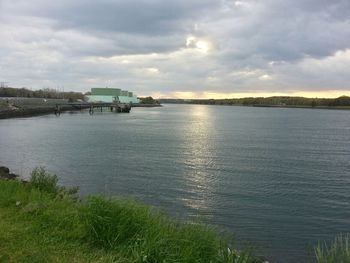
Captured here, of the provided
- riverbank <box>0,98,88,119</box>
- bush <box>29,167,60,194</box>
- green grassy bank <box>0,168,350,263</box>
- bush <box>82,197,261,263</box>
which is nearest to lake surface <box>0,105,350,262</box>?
bush <box>29,167,60,194</box>

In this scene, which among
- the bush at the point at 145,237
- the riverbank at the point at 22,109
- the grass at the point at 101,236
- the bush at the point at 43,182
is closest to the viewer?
the grass at the point at 101,236

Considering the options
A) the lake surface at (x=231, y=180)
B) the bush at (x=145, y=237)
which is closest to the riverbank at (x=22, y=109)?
the lake surface at (x=231, y=180)

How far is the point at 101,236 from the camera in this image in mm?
8461

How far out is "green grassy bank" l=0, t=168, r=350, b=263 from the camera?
7.40 metres

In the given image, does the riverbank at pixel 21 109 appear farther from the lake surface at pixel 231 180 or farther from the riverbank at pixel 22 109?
the lake surface at pixel 231 180

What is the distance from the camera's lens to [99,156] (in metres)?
41.8

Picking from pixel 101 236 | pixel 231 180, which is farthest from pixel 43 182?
pixel 231 180

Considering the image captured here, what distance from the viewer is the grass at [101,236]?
24.3 feet

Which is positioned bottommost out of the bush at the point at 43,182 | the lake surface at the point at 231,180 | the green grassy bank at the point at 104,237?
the lake surface at the point at 231,180

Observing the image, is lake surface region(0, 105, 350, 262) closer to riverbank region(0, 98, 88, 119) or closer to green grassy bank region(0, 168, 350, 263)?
green grassy bank region(0, 168, 350, 263)

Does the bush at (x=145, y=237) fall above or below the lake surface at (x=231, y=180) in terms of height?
above

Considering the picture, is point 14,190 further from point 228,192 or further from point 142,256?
point 228,192

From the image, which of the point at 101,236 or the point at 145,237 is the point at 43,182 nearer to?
the point at 101,236

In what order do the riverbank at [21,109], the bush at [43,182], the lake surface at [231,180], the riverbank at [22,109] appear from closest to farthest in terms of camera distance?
the bush at [43,182], the lake surface at [231,180], the riverbank at [21,109], the riverbank at [22,109]
